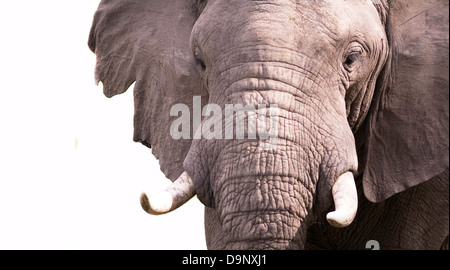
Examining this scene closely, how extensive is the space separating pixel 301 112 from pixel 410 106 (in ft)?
2.18

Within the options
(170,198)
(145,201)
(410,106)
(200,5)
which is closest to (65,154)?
(200,5)

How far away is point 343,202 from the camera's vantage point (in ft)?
14.6

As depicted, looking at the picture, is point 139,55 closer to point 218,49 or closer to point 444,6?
point 218,49

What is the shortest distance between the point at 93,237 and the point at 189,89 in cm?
339

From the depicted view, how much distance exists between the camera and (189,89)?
5.25 meters

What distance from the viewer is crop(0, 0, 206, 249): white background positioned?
8.04 meters

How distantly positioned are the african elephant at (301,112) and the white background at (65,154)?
258 cm

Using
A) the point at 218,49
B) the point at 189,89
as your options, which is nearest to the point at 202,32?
the point at 218,49

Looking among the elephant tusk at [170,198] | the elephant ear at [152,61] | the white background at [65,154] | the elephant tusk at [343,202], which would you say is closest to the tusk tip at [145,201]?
the elephant tusk at [170,198]

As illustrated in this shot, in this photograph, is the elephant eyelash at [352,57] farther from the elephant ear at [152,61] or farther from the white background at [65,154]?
the white background at [65,154]

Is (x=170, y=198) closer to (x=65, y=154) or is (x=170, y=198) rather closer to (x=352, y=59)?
(x=352, y=59)

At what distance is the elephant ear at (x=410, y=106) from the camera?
16.6 ft

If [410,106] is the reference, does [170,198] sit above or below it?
below

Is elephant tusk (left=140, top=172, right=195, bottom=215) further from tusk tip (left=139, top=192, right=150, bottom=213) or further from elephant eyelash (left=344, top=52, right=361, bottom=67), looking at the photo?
elephant eyelash (left=344, top=52, right=361, bottom=67)
